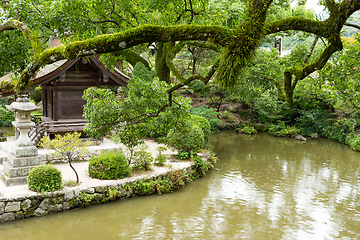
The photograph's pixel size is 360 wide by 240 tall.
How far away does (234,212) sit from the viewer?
8062 millimetres

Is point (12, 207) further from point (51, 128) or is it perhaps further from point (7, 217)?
point (51, 128)

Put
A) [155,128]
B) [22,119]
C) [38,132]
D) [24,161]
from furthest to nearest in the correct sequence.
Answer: [38,132], [155,128], [22,119], [24,161]

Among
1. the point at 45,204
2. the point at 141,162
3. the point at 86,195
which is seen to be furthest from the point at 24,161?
the point at 141,162

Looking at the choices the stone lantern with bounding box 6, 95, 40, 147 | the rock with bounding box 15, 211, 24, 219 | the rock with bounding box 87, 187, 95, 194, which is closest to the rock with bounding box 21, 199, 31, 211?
the rock with bounding box 15, 211, 24, 219

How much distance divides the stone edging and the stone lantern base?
100 cm

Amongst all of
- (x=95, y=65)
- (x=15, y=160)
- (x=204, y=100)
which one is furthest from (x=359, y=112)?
(x=15, y=160)

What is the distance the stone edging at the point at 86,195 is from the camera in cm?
715

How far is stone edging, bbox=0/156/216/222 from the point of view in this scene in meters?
7.15

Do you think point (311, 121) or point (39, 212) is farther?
point (311, 121)

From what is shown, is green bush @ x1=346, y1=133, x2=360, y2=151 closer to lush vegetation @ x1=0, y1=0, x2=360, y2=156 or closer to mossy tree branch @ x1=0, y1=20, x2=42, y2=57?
lush vegetation @ x1=0, y1=0, x2=360, y2=156

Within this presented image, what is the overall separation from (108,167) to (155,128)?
6.42 ft

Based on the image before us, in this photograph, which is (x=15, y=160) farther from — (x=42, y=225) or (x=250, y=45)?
(x=250, y=45)

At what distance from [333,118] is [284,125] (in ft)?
12.1

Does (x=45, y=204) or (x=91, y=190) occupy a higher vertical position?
(x=91, y=190)
